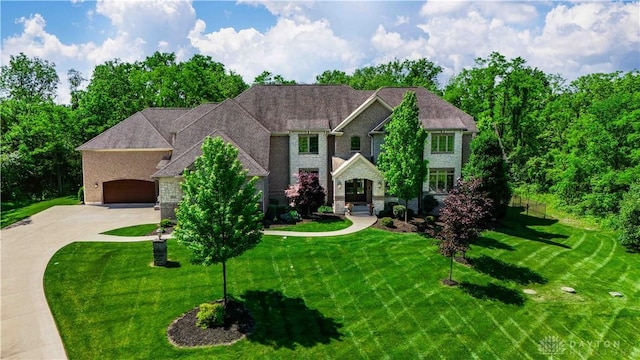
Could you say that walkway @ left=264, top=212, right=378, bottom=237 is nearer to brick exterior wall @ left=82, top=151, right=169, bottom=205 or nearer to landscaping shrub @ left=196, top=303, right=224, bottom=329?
landscaping shrub @ left=196, top=303, right=224, bottom=329

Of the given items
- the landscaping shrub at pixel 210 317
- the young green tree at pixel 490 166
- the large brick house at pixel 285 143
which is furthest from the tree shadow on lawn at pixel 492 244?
the landscaping shrub at pixel 210 317

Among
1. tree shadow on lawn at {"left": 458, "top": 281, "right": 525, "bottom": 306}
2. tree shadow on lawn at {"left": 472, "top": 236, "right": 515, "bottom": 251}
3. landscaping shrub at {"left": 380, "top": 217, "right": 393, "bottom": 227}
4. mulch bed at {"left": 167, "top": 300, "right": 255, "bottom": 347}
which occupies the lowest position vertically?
mulch bed at {"left": 167, "top": 300, "right": 255, "bottom": 347}

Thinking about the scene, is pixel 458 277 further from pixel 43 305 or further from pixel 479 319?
pixel 43 305

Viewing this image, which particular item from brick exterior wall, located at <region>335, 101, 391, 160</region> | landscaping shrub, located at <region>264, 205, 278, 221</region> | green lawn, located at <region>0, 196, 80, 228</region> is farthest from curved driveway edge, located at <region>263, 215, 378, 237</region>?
green lawn, located at <region>0, 196, 80, 228</region>

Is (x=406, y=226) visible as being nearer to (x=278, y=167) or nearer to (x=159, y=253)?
(x=278, y=167)

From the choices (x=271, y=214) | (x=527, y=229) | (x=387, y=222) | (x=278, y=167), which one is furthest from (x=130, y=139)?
(x=527, y=229)

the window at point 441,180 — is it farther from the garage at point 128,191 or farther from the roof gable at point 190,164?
the garage at point 128,191
